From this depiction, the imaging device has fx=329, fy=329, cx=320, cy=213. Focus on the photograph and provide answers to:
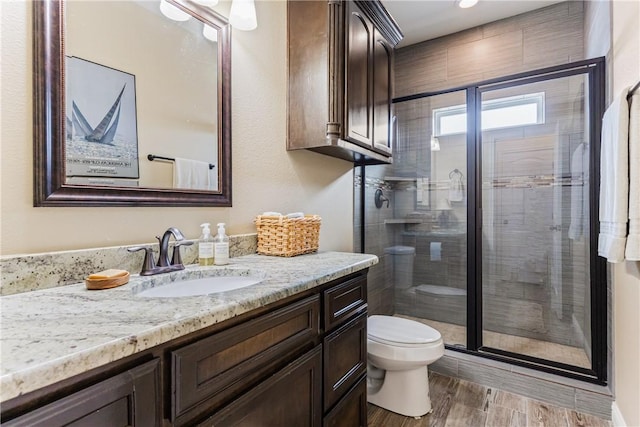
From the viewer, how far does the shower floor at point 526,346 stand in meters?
2.19

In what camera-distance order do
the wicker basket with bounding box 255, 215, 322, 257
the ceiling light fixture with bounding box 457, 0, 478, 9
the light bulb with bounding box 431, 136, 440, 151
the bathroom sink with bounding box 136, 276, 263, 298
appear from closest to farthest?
the bathroom sink with bounding box 136, 276, 263, 298, the wicker basket with bounding box 255, 215, 322, 257, the ceiling light fixture with bounding box 457, 0, 478, 9, the light bulb with bounding box 431, 136, 440, 151

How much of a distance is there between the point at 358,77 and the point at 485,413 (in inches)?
78.6

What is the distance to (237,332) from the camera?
801mm

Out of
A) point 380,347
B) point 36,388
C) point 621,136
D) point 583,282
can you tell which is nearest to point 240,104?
point 36,388

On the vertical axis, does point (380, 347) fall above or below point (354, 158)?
below

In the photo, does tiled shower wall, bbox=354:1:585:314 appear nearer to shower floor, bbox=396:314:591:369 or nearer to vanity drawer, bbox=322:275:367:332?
shower floor, bbox=396:314:591:369

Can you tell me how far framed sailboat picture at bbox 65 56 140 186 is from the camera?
38.8 inches

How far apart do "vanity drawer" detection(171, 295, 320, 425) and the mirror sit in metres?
0.63

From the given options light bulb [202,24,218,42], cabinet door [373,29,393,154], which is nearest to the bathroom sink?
light bulb [202,24,218,42]

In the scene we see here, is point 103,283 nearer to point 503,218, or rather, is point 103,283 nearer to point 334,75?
point 334,75

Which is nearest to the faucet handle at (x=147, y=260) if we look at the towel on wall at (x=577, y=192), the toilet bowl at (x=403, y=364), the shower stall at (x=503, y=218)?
the toilet bowl at (x=403, y=364)

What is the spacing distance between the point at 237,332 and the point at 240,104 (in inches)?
42.5

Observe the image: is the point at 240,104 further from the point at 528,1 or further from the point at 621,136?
the point at 528,1

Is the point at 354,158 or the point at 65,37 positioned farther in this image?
the point at 354,158
